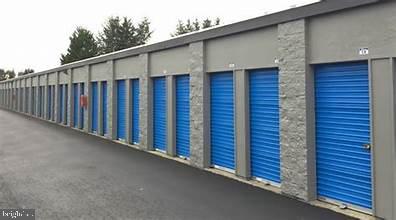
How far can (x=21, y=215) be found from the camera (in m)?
7.21

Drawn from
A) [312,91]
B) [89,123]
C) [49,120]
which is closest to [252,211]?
[312,91]

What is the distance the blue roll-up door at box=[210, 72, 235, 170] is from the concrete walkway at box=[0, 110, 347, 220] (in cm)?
68

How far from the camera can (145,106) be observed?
15867 millimetres

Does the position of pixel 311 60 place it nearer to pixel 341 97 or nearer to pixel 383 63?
pixel 341 97

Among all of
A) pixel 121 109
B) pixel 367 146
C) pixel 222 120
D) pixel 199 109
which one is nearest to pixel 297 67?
pixel 367 146

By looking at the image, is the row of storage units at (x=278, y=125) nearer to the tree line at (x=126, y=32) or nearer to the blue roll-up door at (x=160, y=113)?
the blue roll-up door at (x=160, y=113)

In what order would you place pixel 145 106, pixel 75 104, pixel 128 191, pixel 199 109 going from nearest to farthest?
pixel 128 191 → pixel 199 109 → pixel 145 106 → pixel 75 104

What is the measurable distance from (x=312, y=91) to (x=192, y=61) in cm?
486

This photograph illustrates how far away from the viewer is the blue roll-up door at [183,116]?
13289 mm

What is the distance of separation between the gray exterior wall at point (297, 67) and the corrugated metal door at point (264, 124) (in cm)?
17

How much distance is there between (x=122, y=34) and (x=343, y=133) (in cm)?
6495

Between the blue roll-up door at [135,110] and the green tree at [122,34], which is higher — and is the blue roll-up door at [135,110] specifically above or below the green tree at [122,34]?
below

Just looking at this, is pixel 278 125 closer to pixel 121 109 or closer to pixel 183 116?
pixel 183 116

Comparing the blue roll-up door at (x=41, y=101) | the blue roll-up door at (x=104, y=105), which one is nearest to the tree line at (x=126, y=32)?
the blue roll-up door at (x=41, y=101)
